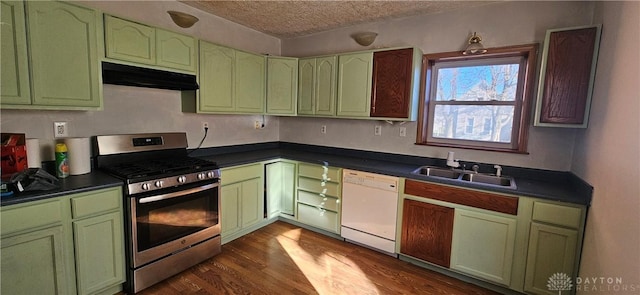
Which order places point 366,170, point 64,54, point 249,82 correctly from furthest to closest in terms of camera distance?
point 249,82, point 366,170, point 64,54

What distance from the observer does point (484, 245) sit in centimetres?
222

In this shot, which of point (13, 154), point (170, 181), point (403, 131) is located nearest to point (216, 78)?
point (170, 181)

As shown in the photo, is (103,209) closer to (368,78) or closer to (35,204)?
(35,204)

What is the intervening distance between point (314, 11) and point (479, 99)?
1.81 meters

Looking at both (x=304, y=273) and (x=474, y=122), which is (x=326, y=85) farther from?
(x=304, y=273)

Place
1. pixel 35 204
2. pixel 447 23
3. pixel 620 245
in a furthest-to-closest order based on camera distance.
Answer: pixel 447 23 → pixel 35 204 → pixel 620 245

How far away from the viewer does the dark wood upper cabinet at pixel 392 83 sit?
8.92ft

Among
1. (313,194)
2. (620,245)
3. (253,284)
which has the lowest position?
(253,284)

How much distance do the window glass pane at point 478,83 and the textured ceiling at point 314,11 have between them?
0.58 m

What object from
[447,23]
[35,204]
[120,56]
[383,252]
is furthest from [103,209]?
[447,23]

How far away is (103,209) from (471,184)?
265 cm

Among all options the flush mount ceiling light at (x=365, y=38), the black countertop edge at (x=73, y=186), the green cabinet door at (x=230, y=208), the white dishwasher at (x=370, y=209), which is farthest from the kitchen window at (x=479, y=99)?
the black countertop edge at (x=73, y=186)

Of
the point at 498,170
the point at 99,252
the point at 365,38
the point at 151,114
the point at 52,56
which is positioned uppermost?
the point at 365,38

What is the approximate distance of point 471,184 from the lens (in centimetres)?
221
